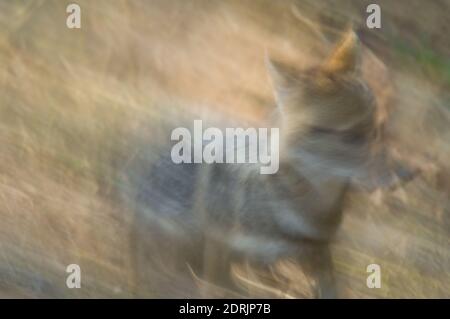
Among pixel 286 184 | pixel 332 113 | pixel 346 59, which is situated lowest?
pixel 286 184

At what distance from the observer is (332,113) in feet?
4.73

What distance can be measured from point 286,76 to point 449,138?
1.60 ft

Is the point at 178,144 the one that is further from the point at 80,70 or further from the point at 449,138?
the point at 449,138

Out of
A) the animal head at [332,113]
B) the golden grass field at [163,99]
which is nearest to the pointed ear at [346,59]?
the animal head at [332,113]

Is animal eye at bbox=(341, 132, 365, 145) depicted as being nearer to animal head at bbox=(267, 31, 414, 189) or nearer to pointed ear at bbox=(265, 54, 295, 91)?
animal head at bbox=(267, 31, 414, 189)

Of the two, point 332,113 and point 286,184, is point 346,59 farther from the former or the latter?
point 286,184

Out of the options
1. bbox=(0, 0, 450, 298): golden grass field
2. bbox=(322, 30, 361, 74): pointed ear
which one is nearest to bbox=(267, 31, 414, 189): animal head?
bbox=(322, 30, 361, 74): pointed ear

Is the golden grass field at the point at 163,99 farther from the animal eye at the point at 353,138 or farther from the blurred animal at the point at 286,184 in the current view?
the animal eye at the point at 353,138

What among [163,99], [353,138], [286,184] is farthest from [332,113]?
[163,99]

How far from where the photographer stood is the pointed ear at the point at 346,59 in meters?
1.44

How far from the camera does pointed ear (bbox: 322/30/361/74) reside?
1.44 meters

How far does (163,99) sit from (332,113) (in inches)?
17.6
